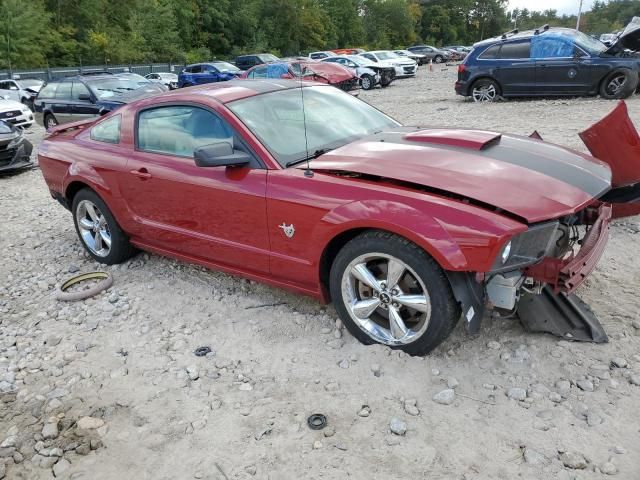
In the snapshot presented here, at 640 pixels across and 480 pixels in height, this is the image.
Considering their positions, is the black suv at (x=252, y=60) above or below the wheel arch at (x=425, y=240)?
below

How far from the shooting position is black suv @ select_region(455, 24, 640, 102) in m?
11.7

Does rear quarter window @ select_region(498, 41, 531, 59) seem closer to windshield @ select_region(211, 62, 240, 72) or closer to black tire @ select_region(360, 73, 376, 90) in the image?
black tire @ select_region(360, 73, 376, 90)

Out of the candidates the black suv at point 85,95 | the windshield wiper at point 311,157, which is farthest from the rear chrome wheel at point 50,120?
the windshield wiper at point 311,157

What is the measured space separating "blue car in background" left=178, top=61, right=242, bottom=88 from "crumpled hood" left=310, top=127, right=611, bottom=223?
2221cm

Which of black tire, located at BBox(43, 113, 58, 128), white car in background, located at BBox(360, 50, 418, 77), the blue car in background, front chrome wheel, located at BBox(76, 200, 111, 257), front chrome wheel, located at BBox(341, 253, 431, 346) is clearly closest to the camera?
front chrome wheel, located at BBox(341, 253, 431, 346)

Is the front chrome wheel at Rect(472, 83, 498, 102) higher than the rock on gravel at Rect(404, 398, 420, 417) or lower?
lower

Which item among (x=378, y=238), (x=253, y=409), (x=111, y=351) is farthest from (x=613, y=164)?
(x=111, y=351)

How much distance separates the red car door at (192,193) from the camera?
342 cm

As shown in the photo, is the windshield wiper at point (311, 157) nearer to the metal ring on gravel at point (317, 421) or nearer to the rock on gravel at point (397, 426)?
the metal ring on gravel at point (317, 421)

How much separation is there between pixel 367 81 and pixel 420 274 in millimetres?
19964

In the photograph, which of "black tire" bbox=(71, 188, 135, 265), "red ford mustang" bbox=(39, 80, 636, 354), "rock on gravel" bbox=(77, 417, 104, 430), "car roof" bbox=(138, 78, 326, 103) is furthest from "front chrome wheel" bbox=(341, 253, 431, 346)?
"black tire" bbox=(71, 188, 135, 265)

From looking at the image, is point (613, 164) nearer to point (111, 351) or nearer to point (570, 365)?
point (570, 365)

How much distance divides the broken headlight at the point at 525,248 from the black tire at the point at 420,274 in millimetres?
302

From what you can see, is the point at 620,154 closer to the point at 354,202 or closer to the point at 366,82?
the point at 354,202
